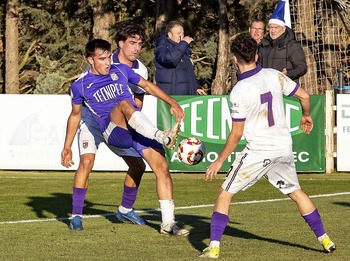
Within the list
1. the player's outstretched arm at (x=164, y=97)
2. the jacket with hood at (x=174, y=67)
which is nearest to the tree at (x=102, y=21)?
the jacket with hood at (x=174, y=67)

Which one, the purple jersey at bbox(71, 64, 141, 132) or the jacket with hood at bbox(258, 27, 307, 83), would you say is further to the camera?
the jacket with hood at bbox(258, 27, 307, 83)

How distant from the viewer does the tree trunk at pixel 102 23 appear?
41.9m

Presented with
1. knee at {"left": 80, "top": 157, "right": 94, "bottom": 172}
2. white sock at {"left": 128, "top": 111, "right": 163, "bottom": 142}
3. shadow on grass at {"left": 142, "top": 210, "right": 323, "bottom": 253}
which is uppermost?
white sock at {"left": 128, "top": 111, "right": 163, "bottom": 142}

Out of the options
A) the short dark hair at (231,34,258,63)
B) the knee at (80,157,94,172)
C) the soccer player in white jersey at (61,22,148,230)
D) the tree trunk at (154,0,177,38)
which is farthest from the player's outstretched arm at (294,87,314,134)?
the tree trunk at (154,0,177,38)

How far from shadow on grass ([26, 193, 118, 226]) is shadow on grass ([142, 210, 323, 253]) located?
2.31 ft

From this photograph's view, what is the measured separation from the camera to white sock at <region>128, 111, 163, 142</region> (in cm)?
1111

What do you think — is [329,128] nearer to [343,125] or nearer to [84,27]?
[343,125]

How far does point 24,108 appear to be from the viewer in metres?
21.2

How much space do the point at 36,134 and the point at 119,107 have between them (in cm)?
978

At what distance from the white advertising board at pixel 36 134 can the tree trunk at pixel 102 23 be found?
20.6m

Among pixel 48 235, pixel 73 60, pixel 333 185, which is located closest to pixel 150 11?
pixel 73 60

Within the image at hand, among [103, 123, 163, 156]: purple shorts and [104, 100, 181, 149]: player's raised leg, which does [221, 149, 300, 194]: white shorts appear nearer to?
[104, 100, 181, 149]: player's raised leg

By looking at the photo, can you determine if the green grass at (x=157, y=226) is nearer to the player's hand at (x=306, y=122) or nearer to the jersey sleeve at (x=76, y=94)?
the player's hand at (x=306, y=122)

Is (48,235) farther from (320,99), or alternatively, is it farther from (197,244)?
(320,99)
